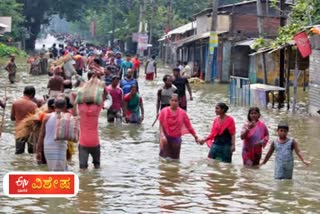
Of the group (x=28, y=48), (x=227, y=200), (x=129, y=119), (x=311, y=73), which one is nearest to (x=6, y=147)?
(x=129, y=119)

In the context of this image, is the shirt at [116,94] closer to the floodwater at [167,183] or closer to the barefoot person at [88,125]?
the floodwater at [167,183]

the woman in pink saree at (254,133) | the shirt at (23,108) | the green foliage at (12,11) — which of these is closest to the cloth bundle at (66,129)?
the woman in pink saree at (254,133)

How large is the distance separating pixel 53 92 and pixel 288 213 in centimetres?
872

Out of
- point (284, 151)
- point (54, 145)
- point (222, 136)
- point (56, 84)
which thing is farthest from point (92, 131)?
point (56, 84)

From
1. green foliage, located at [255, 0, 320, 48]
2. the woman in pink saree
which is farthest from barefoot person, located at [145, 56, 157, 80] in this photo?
the woman in pink saree

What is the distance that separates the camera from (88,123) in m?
12.2

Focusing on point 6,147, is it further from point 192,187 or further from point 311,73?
point 311,73

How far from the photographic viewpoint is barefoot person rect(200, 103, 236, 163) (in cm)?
1338

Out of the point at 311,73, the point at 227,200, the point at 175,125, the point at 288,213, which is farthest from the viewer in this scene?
the point at 311,73

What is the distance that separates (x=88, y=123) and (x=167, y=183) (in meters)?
1.39

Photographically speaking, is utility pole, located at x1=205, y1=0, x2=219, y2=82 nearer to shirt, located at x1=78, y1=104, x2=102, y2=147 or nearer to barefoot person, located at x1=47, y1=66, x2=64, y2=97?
barefoot person, located at x1=47, y1=66, x2=64, y2=97

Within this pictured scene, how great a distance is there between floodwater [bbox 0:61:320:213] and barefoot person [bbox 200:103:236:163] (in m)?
0.20

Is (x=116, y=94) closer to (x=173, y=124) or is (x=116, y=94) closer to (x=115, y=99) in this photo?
(x=115, y=99)

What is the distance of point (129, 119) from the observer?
19.8 metres
